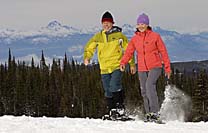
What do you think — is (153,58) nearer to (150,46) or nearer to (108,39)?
(150,46)

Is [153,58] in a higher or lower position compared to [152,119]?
higher

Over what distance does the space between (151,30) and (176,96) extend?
3808 millimetres

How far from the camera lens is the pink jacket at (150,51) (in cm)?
999

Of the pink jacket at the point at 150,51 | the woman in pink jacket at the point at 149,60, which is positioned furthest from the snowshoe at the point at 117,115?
the pink jacket at the point at 150,51

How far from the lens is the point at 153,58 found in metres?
10.1

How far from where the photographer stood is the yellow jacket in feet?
34.9

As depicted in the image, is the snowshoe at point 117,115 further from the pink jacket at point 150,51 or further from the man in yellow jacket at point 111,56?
the pink jacket at point 150,51

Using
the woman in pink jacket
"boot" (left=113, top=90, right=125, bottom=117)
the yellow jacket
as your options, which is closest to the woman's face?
the woman in pink jacket

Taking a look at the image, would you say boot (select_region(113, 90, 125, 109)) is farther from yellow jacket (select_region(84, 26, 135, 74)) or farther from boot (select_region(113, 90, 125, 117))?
yellow jacket (select_region(84, 26, 135, 74))

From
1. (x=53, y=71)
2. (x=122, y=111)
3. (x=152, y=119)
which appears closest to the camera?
(x=152, y=119)

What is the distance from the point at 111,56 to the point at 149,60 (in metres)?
1.01

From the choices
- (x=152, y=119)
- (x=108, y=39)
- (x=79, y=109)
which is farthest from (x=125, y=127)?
(x=79, y=109)

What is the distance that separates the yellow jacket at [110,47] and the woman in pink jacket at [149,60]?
365 millimetres

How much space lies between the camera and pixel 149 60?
10055mm
